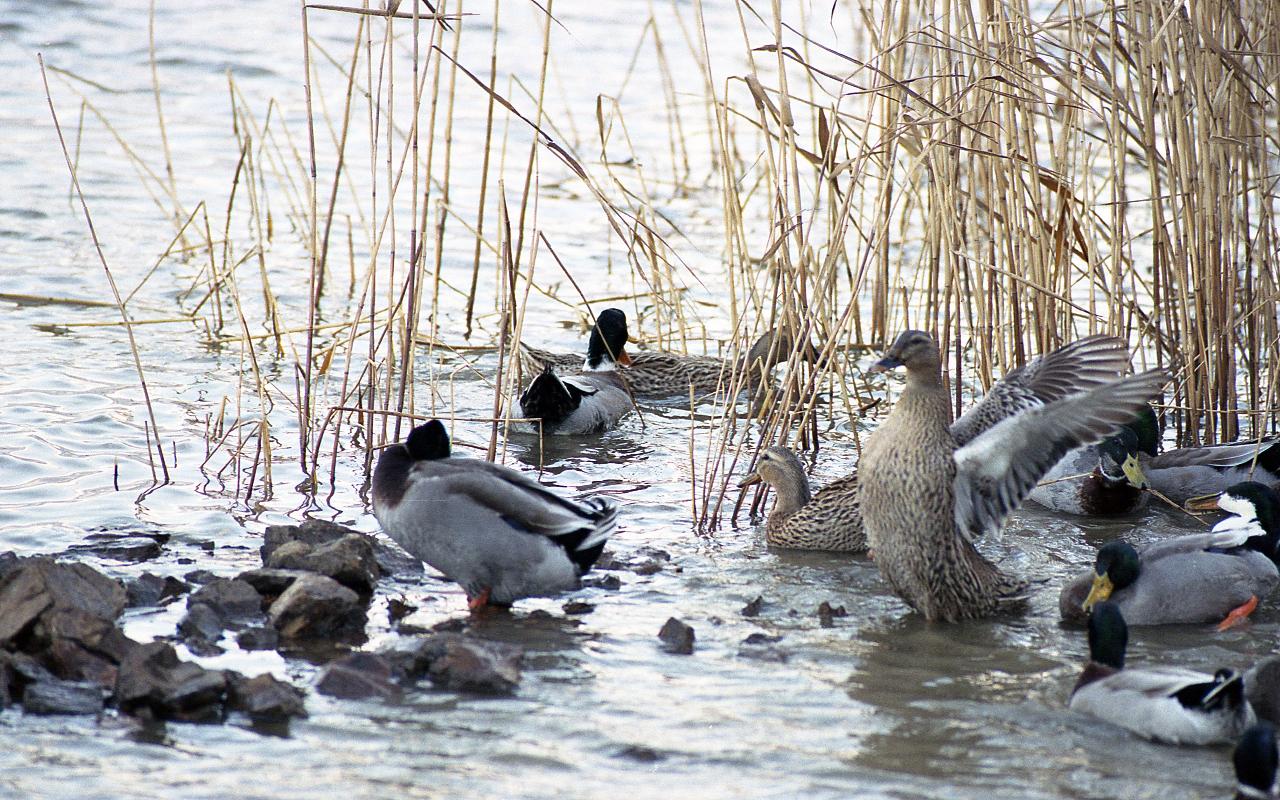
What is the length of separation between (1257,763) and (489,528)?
8.31 feet

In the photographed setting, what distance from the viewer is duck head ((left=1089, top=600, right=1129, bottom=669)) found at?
461cm

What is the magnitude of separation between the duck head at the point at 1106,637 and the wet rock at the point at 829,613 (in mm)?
913

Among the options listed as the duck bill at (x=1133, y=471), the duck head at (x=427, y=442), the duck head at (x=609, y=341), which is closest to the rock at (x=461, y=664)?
the duck head at (x=427, y=442)

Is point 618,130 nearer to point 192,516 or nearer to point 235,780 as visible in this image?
point 192,516

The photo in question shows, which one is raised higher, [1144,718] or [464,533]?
[464,533]

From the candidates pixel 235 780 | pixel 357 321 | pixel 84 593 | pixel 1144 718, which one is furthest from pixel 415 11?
pixel 1144 718

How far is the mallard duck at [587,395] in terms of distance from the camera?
7.79 meters

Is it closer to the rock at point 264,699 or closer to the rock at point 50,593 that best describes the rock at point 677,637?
the rock at point 264,699

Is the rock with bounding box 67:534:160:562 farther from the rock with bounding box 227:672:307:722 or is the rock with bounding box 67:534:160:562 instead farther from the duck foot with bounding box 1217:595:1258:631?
the duck foot with bounding box 1217:595:1258:631

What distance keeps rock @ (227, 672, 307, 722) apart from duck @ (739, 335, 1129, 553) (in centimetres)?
250

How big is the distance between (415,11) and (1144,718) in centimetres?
350

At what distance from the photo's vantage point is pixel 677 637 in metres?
4.83

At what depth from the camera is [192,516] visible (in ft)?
19.4

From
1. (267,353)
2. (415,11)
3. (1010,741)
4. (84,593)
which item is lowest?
(1010,741)
